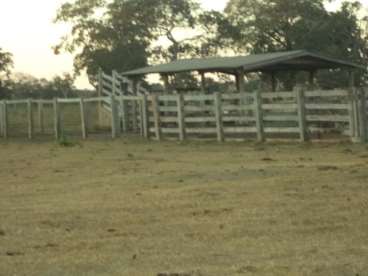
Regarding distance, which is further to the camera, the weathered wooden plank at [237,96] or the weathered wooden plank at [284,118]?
the weathered wooden plank at [237,96]

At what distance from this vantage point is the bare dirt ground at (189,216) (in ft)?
23.8

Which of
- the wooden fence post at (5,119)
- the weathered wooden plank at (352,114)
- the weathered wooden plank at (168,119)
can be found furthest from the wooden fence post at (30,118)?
the weathered wooden plank at (352,114)

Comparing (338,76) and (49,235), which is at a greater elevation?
(338,76)

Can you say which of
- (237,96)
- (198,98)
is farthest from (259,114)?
(198,98)

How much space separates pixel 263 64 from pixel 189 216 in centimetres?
2016

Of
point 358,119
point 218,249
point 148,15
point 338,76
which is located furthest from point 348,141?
point 148,15

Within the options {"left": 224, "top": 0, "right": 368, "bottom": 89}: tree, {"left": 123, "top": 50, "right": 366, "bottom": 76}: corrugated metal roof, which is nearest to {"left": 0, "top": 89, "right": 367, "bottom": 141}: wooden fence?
{"left": 123, "top": 50, "right": 366, "bottom": 76}: corrugated metal roof

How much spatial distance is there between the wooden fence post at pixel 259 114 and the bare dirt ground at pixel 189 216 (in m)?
4.34

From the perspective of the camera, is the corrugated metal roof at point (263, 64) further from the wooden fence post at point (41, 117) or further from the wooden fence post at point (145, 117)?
the wooden fence post at point (41, 117)

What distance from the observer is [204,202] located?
1120 centimetres

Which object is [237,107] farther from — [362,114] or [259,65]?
[259,65]

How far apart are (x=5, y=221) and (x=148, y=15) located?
46.2 m

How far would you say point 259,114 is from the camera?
902 inches

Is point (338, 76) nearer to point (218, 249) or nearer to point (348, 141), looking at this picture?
point (348, 141)
